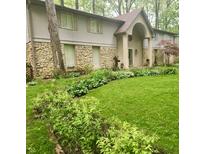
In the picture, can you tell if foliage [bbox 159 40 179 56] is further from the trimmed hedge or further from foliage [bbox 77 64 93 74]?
foliage [bbox 77 64 93 74]

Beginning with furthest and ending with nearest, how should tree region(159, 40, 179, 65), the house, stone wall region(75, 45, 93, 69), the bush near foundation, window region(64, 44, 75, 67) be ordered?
1. stone wall region(75, 45, 93, 69)
2. window region(64, 44, 75, 67)
3. the house
4. tree region(159, 40, 179, 65)
5. the bush near foundation

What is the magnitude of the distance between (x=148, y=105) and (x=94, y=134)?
1.36m

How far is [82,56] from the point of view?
620 cm

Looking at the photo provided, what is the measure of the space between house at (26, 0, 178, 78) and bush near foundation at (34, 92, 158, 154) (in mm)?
2743

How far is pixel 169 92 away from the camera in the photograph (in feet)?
9.27

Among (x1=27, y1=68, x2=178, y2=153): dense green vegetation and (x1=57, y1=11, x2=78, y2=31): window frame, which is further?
(x1=57, y1=11, x2=78, y2=31): window frame

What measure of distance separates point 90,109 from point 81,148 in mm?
337

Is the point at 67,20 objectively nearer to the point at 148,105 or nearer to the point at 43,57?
the point at 43,57

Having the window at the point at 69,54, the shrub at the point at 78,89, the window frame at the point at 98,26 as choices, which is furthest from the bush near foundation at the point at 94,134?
the window frame at the point at 98,26

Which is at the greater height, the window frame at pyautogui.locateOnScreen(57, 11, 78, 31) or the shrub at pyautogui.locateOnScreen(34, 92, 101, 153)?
the window frame at pyautogui.locateOnScreen(57, 11, 78, 31)

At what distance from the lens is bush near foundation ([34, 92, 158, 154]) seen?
4.26ft

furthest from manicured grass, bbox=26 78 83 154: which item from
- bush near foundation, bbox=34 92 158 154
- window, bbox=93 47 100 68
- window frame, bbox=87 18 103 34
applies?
window frame, bbox=87 18 103 34
